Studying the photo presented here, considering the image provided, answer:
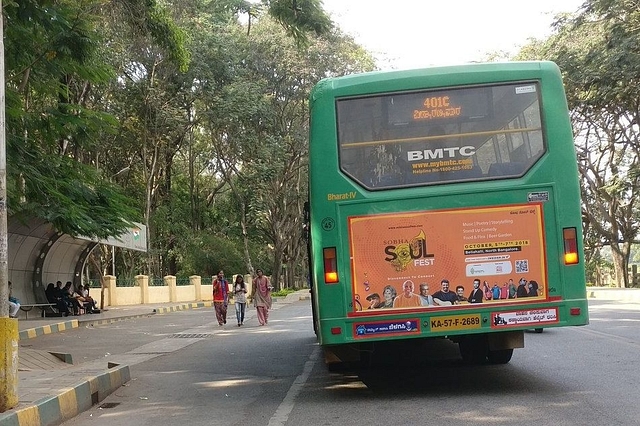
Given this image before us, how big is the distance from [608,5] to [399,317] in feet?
72.0

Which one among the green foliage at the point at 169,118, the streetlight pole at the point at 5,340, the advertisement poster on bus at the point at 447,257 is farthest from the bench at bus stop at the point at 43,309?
the advertisement poster on bus at the point at 447,257

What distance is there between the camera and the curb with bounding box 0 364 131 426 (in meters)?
7.65

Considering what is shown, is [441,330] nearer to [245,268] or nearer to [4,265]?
[4,265]

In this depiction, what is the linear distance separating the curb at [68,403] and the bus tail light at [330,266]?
117 inches

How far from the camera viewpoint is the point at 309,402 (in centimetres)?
897

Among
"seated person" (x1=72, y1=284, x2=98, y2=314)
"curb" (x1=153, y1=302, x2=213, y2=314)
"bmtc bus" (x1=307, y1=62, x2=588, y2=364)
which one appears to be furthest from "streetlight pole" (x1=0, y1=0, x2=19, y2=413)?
"curb" (x1=153, y1=302, x2=213, y2=314)

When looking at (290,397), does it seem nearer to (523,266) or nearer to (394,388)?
(394,388)

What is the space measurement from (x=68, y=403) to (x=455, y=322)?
410 cm

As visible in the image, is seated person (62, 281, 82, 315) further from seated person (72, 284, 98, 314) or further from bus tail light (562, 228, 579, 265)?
bus tail light (562, 228, 579, 265)

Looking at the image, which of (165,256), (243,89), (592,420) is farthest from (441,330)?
(165,256)

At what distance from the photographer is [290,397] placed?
9.43m

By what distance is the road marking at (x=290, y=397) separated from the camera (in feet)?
26.0

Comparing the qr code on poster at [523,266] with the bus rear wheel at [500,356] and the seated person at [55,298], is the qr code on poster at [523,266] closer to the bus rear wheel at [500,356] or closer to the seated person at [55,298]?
the bus rear wheel at [500,356]

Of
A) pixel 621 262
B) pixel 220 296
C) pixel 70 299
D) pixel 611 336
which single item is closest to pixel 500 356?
pixel 611 336
